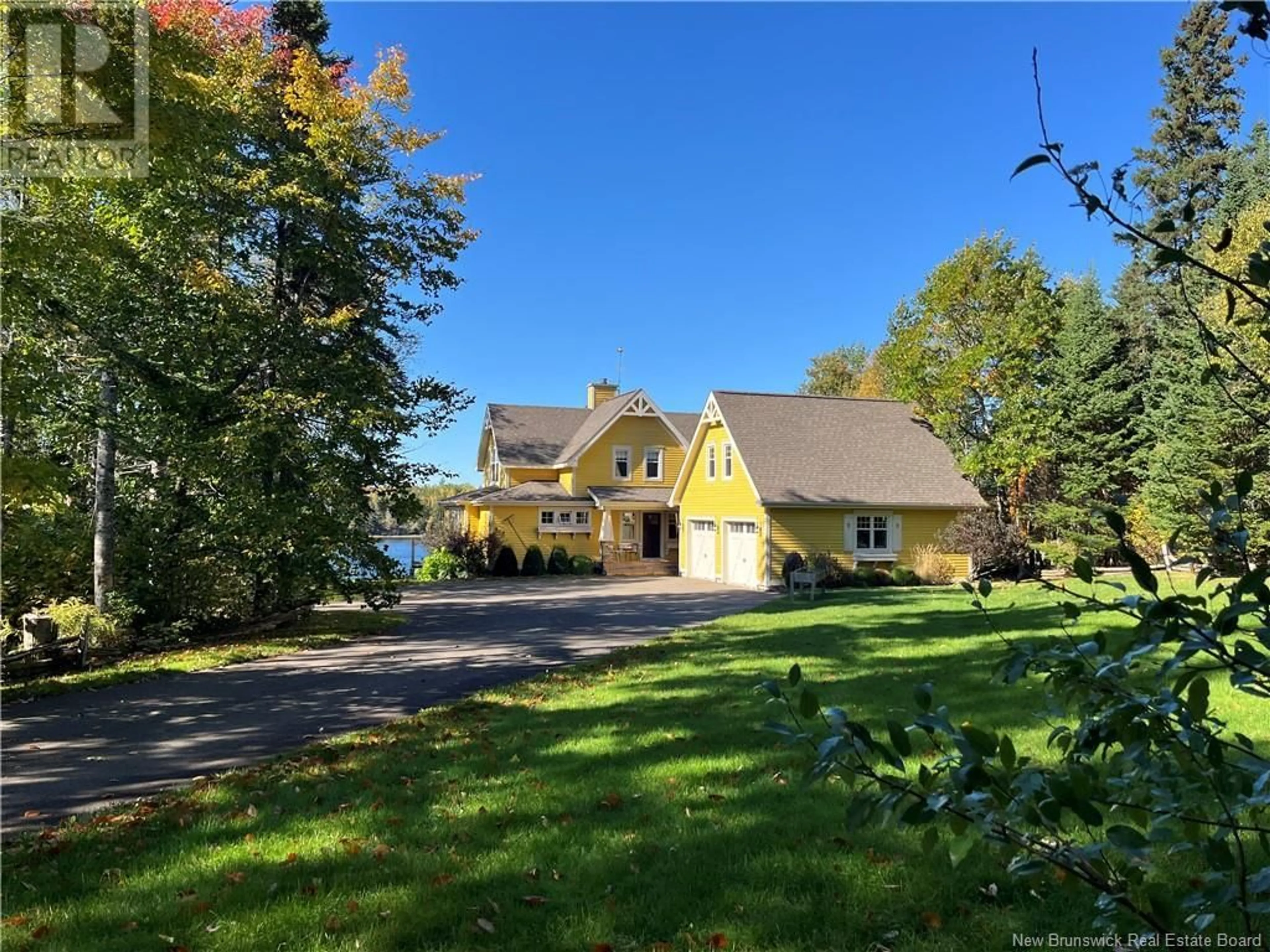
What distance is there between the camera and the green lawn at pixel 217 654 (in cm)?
1034

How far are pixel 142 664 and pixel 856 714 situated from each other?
10.7 m

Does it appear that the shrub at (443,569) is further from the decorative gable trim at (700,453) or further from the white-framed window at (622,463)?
the decorative gable trim at (700,453)

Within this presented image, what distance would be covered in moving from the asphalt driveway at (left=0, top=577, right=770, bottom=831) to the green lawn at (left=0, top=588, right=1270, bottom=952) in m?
0.84

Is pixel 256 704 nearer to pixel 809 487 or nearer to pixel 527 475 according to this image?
pixel 809 487

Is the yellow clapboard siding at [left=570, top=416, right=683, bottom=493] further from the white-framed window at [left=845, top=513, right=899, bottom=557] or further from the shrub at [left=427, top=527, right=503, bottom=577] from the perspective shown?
the white-framed window at [left=845, top=513, right=899, bottom=557]

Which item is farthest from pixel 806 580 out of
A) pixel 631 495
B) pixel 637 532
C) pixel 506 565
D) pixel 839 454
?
pixel 506 565

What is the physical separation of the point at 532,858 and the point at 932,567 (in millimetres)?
24275

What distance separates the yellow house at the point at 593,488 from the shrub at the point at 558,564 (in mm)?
1034

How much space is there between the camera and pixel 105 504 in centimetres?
1288

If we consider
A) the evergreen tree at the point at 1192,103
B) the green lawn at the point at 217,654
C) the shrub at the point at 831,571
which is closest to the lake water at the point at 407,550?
the green lawn at the point at 217,654

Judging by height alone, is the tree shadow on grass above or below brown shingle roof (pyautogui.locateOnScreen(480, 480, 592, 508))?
below

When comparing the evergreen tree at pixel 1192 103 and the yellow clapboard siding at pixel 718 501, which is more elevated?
the evergreen tree at pixel 1192 103

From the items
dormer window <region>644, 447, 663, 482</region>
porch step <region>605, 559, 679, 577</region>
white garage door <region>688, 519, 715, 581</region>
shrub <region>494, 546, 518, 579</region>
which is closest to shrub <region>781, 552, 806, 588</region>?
white garage door <region>688, 519, 715, 581</region>

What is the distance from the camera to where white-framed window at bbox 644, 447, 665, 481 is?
37.6 meters
